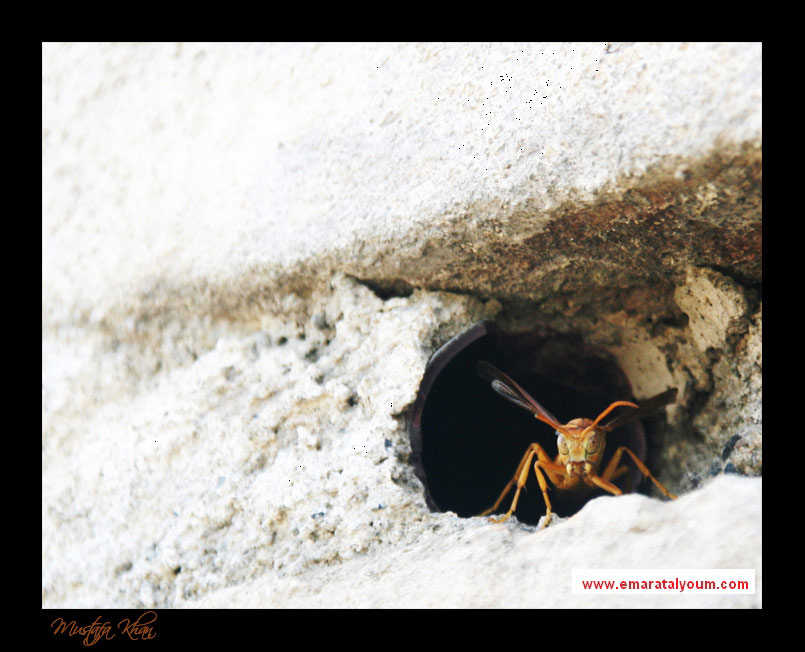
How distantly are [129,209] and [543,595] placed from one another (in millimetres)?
1662

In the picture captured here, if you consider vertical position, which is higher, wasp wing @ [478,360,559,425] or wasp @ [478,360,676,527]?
wasp wing @ [478,360,559,425]

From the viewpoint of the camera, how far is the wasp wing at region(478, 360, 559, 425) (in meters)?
1.72

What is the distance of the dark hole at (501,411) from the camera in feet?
6.10

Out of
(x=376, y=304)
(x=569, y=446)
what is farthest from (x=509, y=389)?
(x=376, y=304)

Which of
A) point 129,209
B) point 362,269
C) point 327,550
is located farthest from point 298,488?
point 129,209

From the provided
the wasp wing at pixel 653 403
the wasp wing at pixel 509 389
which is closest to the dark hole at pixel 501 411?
the wasp wing at pixel 509 389

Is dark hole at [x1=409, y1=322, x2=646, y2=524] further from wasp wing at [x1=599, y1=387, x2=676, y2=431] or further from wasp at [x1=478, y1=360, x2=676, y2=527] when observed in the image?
wasp wing at [x1=599, y1=387, x2=676, y2=431]

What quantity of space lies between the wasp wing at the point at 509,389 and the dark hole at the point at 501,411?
0.06m

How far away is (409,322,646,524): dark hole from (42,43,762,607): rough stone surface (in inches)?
3.9

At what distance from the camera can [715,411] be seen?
1.68 metres

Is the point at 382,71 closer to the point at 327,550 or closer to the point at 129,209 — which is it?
the point at 129,209

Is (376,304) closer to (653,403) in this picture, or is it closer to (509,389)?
(509,389)

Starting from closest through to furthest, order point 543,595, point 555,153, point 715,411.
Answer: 1. point 543,595
2. point 555,153
3. point 715,411

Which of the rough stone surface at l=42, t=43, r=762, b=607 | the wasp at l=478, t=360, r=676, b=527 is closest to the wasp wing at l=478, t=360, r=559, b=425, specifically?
the wasp at l=478, t=360, r=676, b=527
